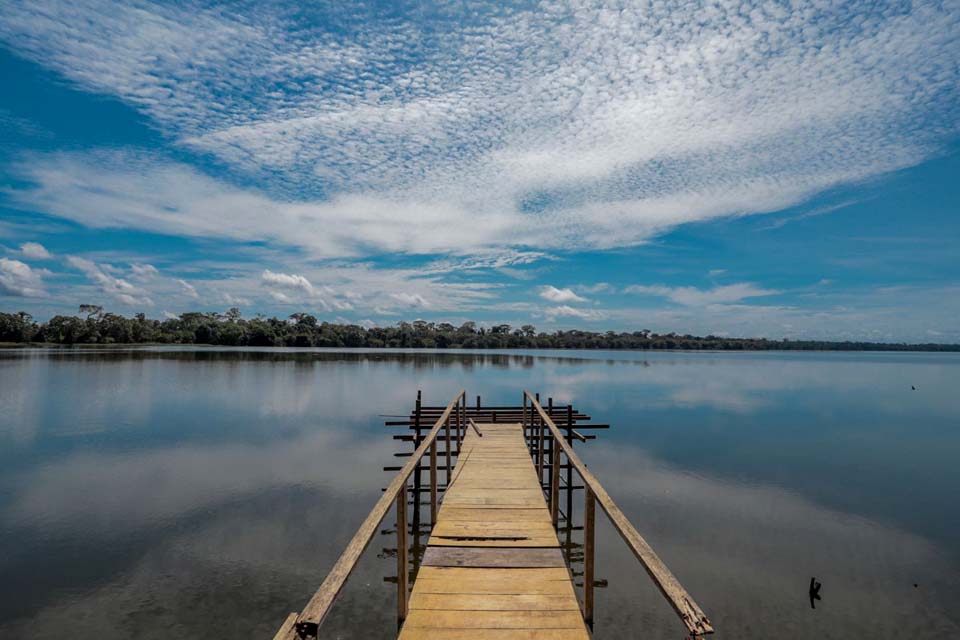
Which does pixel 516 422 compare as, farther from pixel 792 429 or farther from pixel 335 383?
pixel 335 383

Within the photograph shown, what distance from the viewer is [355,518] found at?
12.4m

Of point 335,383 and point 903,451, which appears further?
point 335,383

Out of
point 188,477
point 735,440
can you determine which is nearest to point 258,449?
point 188,477

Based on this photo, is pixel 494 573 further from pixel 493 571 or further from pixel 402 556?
pixel 402 556

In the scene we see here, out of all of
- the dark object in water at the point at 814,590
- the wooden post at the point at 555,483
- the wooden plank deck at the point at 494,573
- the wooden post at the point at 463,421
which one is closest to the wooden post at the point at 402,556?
the wooden plank deck at the point at 494,573

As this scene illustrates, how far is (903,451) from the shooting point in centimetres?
2283

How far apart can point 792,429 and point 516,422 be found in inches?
787

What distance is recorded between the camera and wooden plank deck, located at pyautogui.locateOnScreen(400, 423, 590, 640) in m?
4.29

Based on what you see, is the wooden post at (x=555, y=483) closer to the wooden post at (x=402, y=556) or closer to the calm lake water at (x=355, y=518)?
the calm lake water at (x=355, y=518)

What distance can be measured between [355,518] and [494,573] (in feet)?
26.4

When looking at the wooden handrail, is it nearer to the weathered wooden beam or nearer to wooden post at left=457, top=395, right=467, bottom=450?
the weathered wooden beam

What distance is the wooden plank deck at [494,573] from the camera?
14.1 ft

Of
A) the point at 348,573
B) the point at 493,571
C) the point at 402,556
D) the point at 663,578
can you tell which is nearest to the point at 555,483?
the point at 493,571

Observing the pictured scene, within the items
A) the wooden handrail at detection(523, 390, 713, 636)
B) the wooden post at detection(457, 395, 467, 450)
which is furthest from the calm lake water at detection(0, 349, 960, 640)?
the wooden handrail at detection(523, 390, 713, 636)
